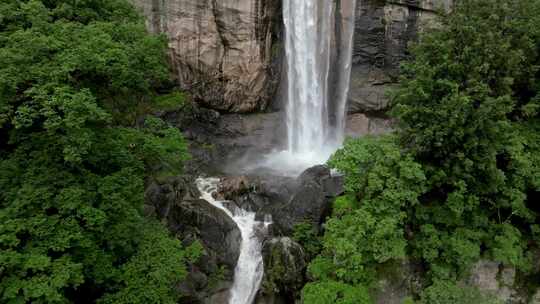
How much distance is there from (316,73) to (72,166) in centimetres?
1438

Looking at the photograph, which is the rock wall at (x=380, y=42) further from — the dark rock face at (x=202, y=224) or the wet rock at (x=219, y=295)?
the wet rock at (x=219, y=295)

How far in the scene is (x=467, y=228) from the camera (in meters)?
10.9

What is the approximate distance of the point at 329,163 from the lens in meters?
11.2

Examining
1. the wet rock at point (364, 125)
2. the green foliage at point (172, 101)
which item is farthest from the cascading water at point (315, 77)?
the green foliage at point (172, 101)

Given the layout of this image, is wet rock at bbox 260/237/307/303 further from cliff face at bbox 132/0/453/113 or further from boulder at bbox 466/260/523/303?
cliff face at bbox 132/0/453/113

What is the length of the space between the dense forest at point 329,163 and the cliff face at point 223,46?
7504mm

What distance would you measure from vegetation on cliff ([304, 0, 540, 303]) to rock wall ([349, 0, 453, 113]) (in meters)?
9.08

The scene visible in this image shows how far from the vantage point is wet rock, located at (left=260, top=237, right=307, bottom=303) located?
11.6 m

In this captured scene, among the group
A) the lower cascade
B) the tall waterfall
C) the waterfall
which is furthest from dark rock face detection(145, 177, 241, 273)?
the waterfall

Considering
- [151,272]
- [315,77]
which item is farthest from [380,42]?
[151,272]

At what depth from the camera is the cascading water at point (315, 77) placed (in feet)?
65.8

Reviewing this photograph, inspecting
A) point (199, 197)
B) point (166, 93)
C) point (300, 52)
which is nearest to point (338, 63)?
point (300, 52)

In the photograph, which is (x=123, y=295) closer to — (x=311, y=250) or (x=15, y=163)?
(x=15, y=163)

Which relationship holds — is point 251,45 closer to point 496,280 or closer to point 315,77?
point 315,77
